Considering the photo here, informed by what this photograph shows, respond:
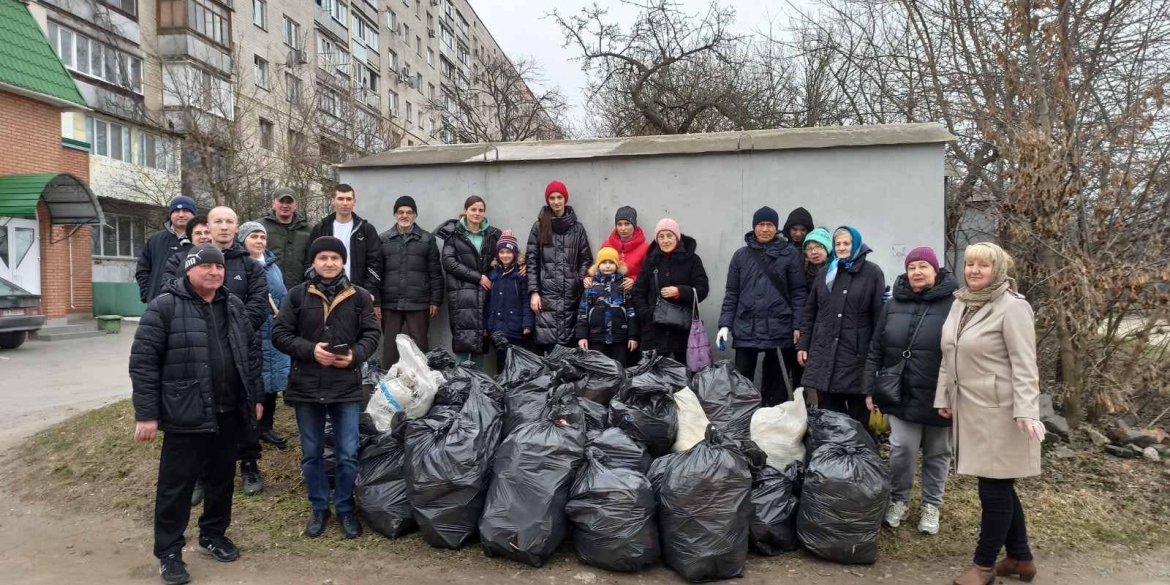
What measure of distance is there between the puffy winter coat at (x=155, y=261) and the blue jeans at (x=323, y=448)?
1765 millimetres

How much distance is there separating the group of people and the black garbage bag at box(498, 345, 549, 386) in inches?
20.6

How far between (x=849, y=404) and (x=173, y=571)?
3.83m

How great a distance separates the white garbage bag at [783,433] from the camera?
13.0 ft

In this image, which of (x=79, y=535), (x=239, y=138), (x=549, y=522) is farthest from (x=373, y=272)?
(x=239, y=138)

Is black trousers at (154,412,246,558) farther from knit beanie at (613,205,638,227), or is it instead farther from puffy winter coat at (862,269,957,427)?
puffy winter coat at (862,269,957,427)

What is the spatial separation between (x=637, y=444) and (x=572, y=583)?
0.83 m

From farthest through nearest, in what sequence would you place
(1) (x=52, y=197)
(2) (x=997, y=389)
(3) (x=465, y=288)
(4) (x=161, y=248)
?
(1) (x=52, y=197) < (3) (x=465, y=288) < (4) (x=161, y=248) < (2) (x=997, y=389)

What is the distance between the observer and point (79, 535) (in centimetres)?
412

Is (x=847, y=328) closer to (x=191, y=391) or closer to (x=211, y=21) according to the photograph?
(x=191, y=391)

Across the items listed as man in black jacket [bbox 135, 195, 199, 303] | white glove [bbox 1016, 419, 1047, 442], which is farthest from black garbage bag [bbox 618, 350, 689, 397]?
man in black jacket [bbox 135, 195, 199, 303]

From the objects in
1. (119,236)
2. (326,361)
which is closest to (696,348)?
(326,361)

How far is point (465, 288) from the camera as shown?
5.55 m

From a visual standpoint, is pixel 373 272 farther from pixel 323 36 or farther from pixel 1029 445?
pixel 323 36

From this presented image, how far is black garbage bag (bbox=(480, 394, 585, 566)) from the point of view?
11.3ft
